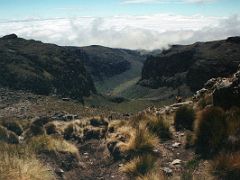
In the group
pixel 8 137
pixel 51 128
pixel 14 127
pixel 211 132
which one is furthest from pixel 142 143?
pixel 14 127

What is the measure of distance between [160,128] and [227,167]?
772 centimetres

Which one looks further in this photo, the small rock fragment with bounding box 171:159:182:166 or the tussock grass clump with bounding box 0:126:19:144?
the tussock grass clump with bounding box 0:126:19:144

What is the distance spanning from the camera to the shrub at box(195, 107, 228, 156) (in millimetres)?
16266

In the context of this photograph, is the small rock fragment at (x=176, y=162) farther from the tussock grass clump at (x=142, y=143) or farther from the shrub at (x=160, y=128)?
the shrub at (x=160, y=128)

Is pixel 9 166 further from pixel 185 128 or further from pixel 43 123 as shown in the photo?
pixel 43 123

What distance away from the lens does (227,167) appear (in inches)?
534

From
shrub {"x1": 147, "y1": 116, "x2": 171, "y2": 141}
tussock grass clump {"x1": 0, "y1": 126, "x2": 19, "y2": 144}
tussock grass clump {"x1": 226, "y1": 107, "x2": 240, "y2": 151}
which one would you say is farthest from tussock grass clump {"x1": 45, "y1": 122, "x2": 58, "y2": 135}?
tussock grass clump {"x1": 226, "y1": 107, "x2": 240, "y2": 151}

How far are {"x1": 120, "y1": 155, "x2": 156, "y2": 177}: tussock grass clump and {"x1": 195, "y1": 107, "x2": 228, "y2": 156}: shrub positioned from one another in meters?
2.13

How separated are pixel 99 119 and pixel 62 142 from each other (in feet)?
31.0

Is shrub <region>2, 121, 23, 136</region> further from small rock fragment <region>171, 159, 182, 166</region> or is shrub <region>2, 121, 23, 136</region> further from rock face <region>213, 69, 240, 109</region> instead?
small rock fragment <region>171, 159, 182, 166</region>

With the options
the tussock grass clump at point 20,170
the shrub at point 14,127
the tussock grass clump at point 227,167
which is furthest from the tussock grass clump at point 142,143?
the shrub at point 14,127

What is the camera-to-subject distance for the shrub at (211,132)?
1627 centimetres

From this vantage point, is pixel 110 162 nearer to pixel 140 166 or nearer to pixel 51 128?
pixel 140 166

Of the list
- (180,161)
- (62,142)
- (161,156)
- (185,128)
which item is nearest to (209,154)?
(180,161)
